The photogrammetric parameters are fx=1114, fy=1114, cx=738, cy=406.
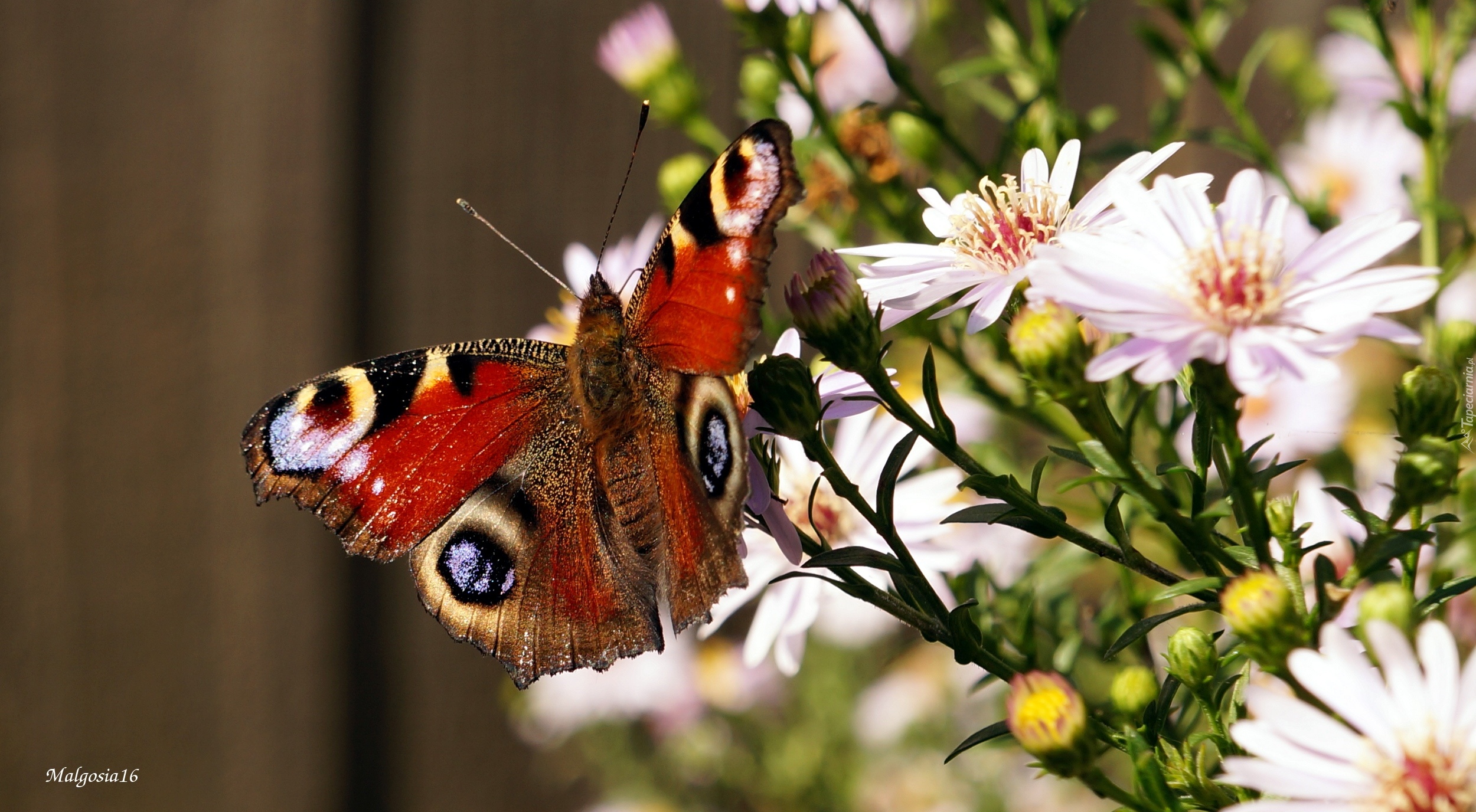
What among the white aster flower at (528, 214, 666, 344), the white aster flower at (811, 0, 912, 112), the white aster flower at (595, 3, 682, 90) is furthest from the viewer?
the white aster flower at (811, 0, 912, 112)

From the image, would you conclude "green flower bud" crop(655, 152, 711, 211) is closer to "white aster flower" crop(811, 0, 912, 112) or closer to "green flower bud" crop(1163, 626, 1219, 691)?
"white aster flower" crop(811, 0, 912, 112)

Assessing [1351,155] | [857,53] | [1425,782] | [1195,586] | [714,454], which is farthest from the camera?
[1351,155]

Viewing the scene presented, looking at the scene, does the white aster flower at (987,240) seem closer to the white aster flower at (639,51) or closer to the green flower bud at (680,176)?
the green flower bud at (680,176)

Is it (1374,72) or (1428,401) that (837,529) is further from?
(1374,72)

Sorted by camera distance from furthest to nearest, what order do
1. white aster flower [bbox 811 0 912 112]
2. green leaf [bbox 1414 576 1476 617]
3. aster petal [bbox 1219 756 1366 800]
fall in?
1. white aster flower [bbox 811 0 912 112]
2. green leaf [bbox 1414 576 1476 617]
3. aster petal [bbox 1219 756 1366 800]

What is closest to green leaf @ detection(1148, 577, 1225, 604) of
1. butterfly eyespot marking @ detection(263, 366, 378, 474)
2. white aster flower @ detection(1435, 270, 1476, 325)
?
butterfly eyespot marking @ detection(263, 366, 378, 474)

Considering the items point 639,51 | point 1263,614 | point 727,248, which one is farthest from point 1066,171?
point 639,51

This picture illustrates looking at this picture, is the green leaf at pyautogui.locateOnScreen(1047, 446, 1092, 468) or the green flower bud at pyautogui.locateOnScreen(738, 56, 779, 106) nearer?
the green leaf at pyautogui.locateOnScreen(1047, 446, 1092, 468)
